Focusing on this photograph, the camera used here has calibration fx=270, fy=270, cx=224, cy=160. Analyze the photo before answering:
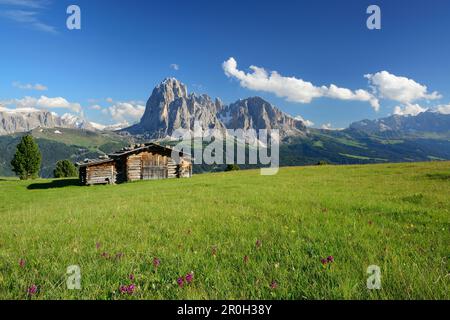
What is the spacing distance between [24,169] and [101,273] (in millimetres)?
83853

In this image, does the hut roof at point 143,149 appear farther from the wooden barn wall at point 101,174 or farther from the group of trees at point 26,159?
the group of trees at point 26,159

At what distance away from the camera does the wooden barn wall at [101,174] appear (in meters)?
50.5

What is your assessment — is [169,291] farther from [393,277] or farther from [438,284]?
[438,284]

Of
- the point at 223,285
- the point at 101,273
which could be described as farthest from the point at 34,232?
the point at 223,285

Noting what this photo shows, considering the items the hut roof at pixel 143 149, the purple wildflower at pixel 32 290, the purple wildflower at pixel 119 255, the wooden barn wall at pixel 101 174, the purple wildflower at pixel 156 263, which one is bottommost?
the wooden barn wall at pixel 101 174

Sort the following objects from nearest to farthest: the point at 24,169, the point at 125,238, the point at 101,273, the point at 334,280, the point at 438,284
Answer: the point at 438,284
the point at 334,280
the point at 101,273
the point at 125,238
the point at 24,169

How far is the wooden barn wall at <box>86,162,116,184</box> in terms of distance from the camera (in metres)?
50.5

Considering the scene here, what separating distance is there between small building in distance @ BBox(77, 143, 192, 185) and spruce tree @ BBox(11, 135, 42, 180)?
29276 millimetres

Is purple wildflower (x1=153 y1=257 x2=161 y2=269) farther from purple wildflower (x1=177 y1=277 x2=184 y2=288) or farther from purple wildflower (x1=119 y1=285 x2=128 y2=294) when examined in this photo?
purple wildflower (x1=119 y1=285 x2=128 y2=294)

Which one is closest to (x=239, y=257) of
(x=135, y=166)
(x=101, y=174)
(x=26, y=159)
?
(x=101, y=174)

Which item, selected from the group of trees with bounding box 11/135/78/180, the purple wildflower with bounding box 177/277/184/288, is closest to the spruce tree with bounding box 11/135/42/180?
the group of trees with bounding box 11/135/78/180

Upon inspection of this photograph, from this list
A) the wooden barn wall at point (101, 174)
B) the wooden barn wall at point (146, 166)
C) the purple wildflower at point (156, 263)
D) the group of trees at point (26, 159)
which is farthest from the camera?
the group of trees at point (26, 159)

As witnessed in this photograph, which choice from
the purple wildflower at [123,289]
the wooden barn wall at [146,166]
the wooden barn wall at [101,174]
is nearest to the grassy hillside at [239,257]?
the purple wildflower at [123,289]
